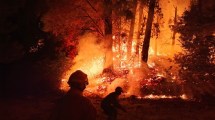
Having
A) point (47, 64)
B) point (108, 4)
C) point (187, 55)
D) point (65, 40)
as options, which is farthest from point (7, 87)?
point (187, 55)

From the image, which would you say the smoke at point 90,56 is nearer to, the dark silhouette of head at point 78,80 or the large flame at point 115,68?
the large flame at point 115,68

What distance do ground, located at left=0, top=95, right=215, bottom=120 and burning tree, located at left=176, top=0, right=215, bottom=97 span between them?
2697 mm

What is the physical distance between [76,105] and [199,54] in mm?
22248

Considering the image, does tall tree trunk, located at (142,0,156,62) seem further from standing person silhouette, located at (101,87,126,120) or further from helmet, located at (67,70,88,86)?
helmet, located at (67,70,88,86)

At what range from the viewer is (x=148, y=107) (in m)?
18.6

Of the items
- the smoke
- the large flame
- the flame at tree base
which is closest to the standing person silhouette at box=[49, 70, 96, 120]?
the flame at tree base

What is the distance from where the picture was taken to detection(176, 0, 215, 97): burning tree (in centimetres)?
2350

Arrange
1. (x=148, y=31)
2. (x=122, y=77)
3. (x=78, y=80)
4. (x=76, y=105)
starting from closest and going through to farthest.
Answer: (x=76, y=105), (x=78, y=80), (x=122, y=77), (x=148, y=31)

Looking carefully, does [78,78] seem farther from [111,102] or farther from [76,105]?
[111,102]

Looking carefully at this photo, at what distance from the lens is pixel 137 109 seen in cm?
1805

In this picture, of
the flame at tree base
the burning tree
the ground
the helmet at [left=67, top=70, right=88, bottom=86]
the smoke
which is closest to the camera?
the helmet at [left=67, top=70, right=88, bottom=86]

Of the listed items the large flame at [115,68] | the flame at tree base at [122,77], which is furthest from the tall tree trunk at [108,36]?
the flame at tree base at [122,77]

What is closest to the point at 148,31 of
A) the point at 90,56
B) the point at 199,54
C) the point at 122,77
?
the point at 122,77

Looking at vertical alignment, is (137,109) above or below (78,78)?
below
